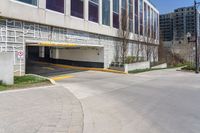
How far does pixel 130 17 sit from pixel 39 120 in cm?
3145

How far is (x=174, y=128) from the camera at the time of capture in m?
6.52

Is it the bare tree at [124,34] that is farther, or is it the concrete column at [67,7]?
the bare tree at [124,34]

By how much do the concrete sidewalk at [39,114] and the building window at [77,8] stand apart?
13.5 meters

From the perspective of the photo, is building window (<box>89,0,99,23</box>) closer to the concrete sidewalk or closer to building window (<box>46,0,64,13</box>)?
building window (<box>46,0,64,13</box>)

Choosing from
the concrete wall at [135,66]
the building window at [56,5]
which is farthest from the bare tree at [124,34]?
the building window at [56,5]

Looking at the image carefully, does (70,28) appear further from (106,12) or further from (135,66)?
(135,66)

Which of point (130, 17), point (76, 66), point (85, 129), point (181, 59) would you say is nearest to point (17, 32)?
point (85, 129)

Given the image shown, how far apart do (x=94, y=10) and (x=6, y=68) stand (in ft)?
49.0

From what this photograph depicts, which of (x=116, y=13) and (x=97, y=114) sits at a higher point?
(x=116, y=13)

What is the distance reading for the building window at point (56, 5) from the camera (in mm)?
19459

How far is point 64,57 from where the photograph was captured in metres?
33.3

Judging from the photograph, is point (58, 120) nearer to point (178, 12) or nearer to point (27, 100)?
point (27, 100)

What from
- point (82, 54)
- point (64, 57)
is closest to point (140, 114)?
point (82, 54)

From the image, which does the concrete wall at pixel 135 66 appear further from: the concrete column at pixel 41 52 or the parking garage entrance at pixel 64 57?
the concrete column at pixel 41 52
